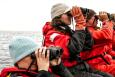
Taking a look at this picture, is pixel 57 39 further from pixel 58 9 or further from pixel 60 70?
pixel 60 70

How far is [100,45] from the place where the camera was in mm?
6473

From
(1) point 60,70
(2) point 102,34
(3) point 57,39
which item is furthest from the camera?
(2) point 102,34

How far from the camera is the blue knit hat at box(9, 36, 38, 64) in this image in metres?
4.12

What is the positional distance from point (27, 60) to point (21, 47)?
165 mm

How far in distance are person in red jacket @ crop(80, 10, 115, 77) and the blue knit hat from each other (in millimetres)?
2098

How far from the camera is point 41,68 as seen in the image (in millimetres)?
4023

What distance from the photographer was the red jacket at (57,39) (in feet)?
17.8

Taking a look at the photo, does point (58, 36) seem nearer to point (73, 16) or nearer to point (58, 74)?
point (73, 16)

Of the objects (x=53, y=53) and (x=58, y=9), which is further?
(x=58, y=9)

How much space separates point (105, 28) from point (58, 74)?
1.94m

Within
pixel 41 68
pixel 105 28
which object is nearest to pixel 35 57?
pixel 41 68

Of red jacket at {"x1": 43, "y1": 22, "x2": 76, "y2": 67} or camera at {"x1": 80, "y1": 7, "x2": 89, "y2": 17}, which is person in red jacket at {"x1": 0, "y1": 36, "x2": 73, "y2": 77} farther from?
camera at {"x1": 80, "y1": 7, "x2": 89, "y2": 17}

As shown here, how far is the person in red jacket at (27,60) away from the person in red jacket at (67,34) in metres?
1.20

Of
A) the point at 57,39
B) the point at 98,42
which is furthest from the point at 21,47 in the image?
the point at 98,42
